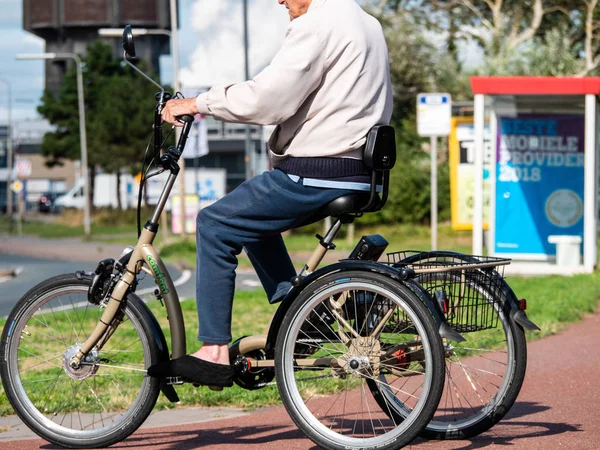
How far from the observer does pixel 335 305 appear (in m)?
4.20

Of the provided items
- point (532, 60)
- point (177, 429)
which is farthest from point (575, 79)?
point (532, 60)

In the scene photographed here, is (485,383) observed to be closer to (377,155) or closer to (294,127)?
(377,155)

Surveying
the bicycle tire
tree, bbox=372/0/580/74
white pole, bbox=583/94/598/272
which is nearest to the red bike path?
the bicycle tire

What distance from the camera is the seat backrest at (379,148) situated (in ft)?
13.6

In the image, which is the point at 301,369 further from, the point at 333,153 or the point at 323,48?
the point at 323,48

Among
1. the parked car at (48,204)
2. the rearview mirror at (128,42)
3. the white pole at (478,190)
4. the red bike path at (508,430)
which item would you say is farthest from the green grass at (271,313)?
the parked car at (48,204)

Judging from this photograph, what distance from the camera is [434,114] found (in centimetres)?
1753

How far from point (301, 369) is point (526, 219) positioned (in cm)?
1284

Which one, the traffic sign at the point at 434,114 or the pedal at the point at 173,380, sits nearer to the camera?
the pedal at the point at 173,380

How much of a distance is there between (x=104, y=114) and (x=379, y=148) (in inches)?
1930

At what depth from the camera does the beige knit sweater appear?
407cm

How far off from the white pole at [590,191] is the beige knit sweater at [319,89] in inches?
459

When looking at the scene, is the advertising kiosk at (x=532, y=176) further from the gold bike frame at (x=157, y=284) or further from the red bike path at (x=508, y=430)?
the gold bike frame at (x=157, y=284)

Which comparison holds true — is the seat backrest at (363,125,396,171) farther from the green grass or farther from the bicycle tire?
the green grass
